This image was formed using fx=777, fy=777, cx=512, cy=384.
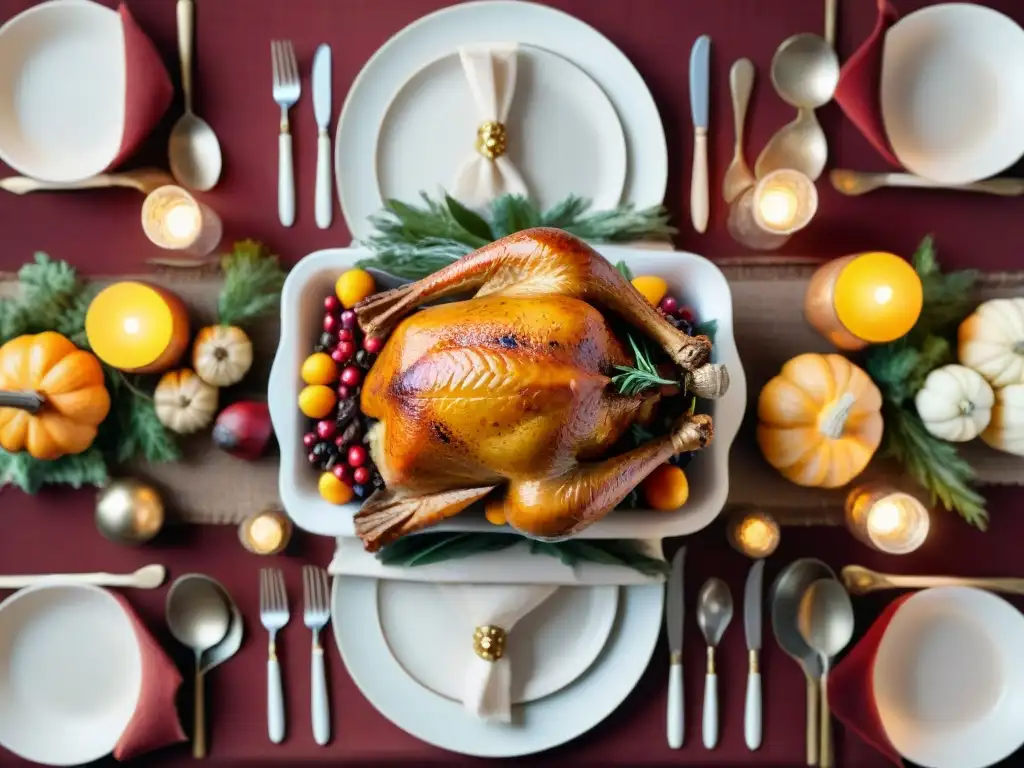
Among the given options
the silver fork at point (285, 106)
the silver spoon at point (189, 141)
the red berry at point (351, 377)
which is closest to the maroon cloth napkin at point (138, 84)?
the silver spoon at point (189, 141)

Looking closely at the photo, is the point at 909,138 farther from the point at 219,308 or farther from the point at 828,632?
the point at 219,308

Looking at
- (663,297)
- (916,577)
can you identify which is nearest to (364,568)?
(663,297)

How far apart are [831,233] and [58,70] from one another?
4.11 ft

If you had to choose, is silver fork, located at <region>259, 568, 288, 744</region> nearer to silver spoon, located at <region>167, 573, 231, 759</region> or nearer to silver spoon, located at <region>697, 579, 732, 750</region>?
silver spoon, located at <region>167, 573, 231, 759</region>

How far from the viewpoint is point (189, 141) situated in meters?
1.24

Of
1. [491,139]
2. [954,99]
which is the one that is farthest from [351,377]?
[954,99]

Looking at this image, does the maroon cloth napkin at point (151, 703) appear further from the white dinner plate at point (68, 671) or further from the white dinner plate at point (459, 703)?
the white dinner plate at point (459, 703)

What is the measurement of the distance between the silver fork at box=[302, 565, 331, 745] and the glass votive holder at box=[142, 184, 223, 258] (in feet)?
1.76

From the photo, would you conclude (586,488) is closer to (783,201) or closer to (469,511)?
(469,511)

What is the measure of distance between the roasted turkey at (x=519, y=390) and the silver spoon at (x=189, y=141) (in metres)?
0.50

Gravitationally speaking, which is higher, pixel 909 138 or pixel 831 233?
pixel 909 138

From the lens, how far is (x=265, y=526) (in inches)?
45.7

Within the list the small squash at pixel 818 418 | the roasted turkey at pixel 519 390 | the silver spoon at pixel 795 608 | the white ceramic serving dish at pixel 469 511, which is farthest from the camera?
the silver spoon at pixel 795 608

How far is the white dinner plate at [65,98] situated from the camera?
122cm
